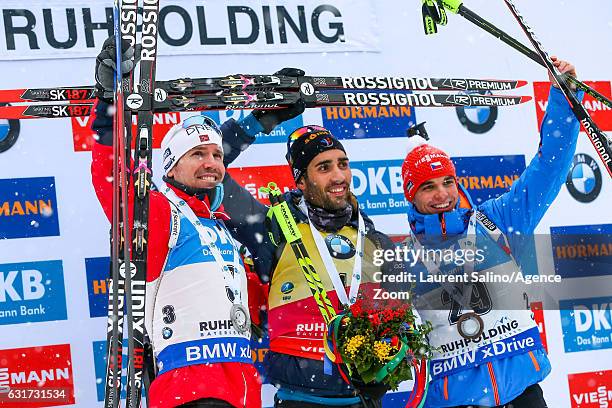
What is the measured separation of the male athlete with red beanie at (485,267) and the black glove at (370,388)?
38 centimetres

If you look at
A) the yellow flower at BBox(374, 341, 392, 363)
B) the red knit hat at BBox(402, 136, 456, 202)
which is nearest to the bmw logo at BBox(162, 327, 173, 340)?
the yellow flower at BBox(374, 341, 392, 363)

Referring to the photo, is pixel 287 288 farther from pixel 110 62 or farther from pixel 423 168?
pixel 110 62

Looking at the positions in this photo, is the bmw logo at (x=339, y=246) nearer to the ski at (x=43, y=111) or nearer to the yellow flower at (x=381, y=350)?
the yellow flower at (x=381, y=350)

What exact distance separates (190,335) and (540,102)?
3173mm

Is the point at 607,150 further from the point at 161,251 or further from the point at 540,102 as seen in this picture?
the point at 161,251

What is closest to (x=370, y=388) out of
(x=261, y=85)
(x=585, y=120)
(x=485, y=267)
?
(x=485, y=267)

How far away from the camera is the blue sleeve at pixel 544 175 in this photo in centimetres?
452

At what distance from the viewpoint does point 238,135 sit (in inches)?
182

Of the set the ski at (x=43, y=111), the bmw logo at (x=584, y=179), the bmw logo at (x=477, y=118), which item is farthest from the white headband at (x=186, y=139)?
the bmw logo at (x=584, y=179)

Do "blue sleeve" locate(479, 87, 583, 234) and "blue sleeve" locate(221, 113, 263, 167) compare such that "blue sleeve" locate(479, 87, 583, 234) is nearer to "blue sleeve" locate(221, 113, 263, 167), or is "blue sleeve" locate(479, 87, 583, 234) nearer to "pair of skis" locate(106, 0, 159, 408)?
"blue sleeve" locate(221, 113, 263, 167)

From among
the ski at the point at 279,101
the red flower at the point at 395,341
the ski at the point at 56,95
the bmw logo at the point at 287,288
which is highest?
the ski at the point at 56,95

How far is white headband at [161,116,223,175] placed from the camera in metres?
4.20

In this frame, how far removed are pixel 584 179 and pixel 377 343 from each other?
269cm

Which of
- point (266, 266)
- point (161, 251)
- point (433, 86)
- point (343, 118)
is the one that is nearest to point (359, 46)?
point (343, 118)
